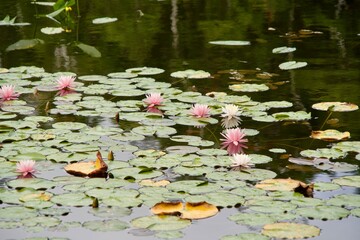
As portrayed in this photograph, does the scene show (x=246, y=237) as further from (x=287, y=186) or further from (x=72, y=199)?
(x=72, y=199)

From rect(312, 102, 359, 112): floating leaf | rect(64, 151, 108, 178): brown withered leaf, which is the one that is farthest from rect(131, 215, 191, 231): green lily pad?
rect(312, 102, 359, 112): floating leaf

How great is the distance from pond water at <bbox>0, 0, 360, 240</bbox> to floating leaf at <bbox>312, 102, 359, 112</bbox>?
0.13ft

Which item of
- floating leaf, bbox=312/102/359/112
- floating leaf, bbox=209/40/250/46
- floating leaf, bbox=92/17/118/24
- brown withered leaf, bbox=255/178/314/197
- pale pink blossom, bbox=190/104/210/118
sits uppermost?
brown withered leaf, bbox=255/178/314/197

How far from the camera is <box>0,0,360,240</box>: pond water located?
2828 mm

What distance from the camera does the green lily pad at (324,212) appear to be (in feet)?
8.52

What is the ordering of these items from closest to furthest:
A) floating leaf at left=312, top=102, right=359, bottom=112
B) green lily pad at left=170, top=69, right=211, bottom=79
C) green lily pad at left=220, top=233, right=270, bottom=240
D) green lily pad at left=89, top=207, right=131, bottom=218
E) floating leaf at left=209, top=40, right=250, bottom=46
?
green lily pad at left=220, top=233, right=270, bottom=240 < green lily pad at left=89, top=207, right=131, bottom=218 < floating leaf at left=312, top=102, right=359, bottom=112 < green lily pad at left=170, top=69, right=211, bottom=79 < floating leaf at left=209, top=40, right=250, bottom=46

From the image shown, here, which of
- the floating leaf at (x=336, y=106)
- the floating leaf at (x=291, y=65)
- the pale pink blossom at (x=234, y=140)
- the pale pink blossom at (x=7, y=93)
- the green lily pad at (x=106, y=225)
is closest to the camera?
the green lily pad at (x=106, y=225)

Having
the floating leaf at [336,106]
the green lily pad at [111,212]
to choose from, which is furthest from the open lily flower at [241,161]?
the floating leaf at [336,106]

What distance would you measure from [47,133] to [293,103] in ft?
4.20

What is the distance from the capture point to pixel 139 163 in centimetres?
312

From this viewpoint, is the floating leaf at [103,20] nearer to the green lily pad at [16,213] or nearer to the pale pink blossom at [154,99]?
the pale pink blossom at [154,99]

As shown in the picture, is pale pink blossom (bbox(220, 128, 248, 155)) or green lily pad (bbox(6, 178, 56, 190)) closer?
green lily pad (bbox(6, 178, 56, 190))

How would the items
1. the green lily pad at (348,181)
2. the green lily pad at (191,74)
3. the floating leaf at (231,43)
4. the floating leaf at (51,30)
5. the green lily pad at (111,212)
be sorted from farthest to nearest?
the floating leaf at (51,30) → the floating leaf at (231,43) → the green lily pad at (191,74) → the green lily pad at (348,181) → the green lily pad at (111,212)

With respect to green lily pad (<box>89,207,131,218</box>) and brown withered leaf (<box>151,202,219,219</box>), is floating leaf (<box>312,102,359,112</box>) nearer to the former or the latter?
brown withered leaf (<box>151,202,219,219</box>)
